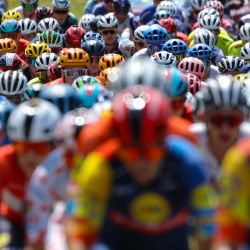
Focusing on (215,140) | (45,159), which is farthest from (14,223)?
(215,140)

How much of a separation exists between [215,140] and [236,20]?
1456cm

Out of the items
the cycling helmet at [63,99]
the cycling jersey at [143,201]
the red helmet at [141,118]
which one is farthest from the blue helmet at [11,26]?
the red helmet at [141,118]

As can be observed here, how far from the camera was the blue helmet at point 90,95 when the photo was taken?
991 centimetres

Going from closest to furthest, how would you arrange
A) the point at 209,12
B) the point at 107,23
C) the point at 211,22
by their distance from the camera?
the point at 107,23 < the point at 211,22 < the point at 209,12

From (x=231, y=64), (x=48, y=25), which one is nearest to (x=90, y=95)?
(x=231, y=64)

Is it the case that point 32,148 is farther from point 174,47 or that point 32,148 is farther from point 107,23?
point 107,23

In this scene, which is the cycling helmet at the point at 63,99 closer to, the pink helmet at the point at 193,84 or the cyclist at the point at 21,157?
the cyclist at the point at 21,157

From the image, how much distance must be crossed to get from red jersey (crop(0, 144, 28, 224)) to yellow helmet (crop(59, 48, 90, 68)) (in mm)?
5948

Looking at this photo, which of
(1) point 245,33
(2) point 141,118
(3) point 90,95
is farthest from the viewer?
(1) point 245,33

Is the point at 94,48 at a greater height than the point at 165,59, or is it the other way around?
the point at 165,59

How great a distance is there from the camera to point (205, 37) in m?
16.9

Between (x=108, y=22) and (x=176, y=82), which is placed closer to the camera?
(x=176, y=82)

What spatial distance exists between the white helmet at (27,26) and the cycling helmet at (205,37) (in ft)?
11.2

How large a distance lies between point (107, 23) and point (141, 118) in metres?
11.6
